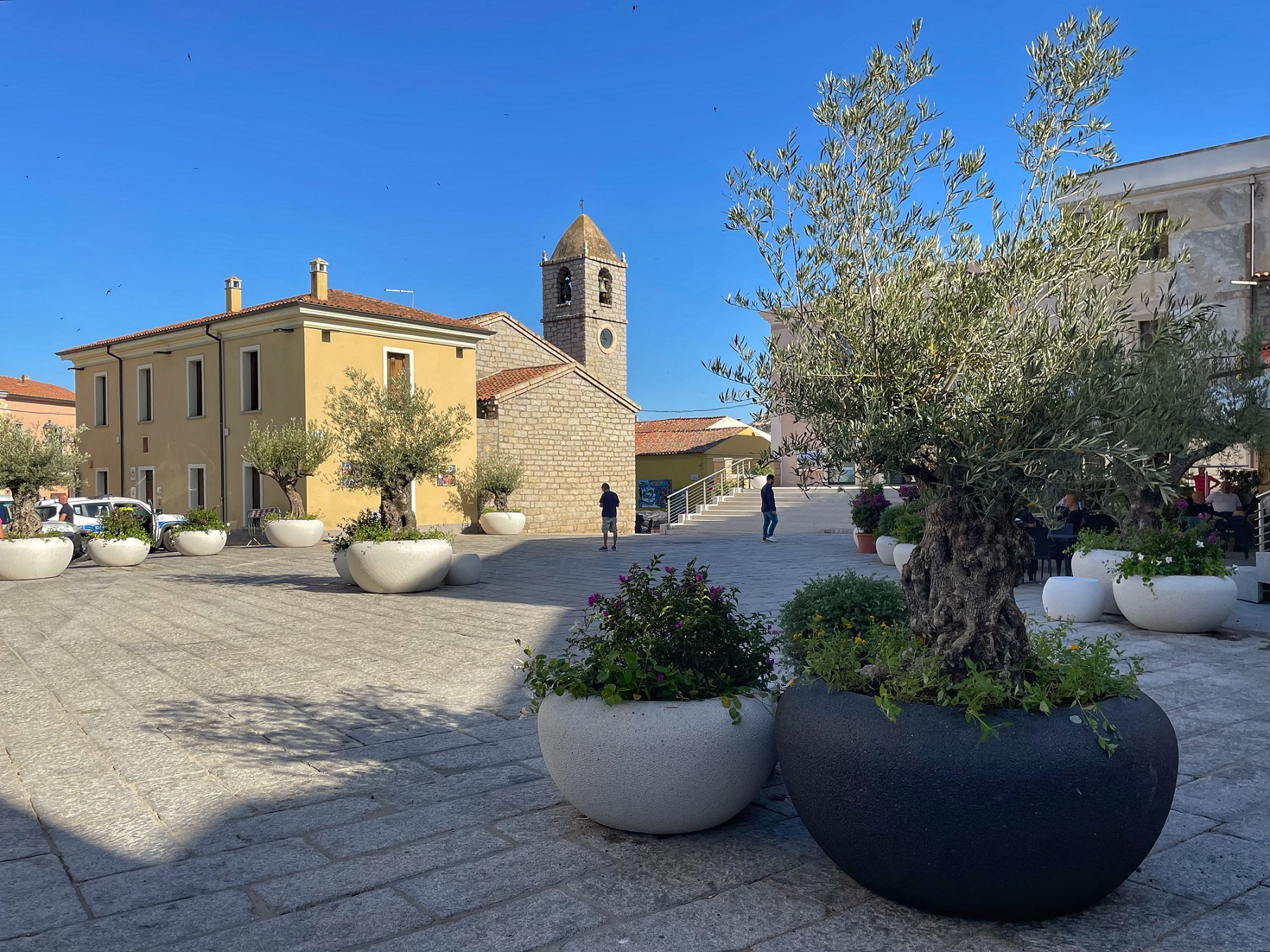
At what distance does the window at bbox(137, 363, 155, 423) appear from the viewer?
2966 cm

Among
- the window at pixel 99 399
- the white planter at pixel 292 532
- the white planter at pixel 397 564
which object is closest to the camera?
the white planter at pixel 397 564

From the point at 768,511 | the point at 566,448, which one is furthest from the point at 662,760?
the point at 566,448

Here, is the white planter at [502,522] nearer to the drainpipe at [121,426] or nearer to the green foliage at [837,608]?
the drainpipe at [121,426]

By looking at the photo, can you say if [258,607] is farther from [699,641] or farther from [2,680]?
[699,641]

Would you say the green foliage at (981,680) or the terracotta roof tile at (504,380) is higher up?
the terracotta roof tile at (504,380)

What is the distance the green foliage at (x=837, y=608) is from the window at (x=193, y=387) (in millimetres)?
26649

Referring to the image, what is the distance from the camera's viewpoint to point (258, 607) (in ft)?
36.2

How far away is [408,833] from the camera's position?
385cm

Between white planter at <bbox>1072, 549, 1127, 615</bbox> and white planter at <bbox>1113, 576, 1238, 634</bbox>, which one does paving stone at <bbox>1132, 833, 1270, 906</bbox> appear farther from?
white planter at <bbox>1072, 549, 1127, 615</bbox>

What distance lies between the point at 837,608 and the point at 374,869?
106 inches

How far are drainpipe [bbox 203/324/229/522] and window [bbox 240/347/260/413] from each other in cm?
98

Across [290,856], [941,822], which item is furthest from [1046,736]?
[290,856]

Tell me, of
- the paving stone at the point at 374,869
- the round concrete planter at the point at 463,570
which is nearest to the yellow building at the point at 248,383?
the round concrete planter at the point at 463,570

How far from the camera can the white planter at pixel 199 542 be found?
18750mm
